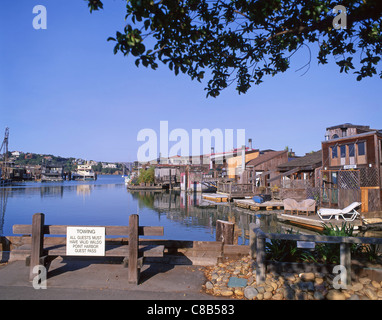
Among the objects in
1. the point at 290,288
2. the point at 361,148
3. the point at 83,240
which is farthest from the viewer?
the point at 361,148

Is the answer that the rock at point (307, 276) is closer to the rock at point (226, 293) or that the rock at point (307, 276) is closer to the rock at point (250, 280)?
the rock at point (250, 280)

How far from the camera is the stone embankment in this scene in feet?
16.7

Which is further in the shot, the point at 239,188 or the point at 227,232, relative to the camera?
the point at 239,188

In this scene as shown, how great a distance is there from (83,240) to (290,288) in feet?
14.2

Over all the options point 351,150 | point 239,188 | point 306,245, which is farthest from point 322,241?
point 239,188

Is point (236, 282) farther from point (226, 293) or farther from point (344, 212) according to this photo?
point (344, 212)

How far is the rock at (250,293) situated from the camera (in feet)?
17.0

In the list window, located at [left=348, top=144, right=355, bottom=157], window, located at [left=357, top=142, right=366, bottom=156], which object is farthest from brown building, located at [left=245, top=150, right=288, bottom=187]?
window, located at [left=357, top=142, right=366, bottom=156]

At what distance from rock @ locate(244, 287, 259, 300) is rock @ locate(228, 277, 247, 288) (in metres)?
0.27

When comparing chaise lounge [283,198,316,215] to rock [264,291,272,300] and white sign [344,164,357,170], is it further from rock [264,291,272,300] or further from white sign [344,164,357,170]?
rock [264,291,272,300]

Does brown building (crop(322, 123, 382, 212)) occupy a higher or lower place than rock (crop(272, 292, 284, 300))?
higher

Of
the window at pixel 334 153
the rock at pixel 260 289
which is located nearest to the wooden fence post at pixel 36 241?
the rock at pixel 260 289

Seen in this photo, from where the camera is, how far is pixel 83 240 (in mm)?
6008
